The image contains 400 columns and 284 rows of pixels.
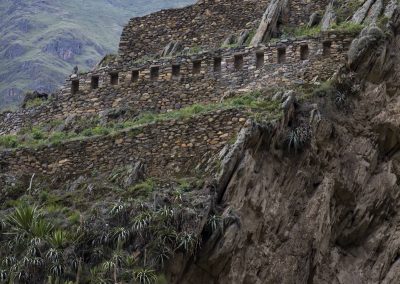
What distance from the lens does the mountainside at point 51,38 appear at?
10206 cm

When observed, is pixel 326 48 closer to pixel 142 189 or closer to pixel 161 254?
pixel 142 189

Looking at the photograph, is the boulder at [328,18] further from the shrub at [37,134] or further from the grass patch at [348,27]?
A: the shrub at [37,134]

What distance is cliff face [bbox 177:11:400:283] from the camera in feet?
81.1

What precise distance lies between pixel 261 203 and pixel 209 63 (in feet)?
29.1

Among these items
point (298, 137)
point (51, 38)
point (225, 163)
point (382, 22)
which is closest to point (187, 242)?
point (225, 163)

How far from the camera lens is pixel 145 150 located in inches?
1115

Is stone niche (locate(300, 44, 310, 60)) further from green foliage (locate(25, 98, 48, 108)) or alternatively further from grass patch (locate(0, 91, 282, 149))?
green foliage (locate(25, 98, 48, 108))

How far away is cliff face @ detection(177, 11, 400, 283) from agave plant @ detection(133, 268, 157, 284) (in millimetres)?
1375

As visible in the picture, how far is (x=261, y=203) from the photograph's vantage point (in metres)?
25.6

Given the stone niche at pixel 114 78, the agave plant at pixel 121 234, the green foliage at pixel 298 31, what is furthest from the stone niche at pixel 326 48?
the agave plant at pixel 121 234

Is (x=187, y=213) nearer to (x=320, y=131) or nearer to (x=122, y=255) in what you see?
(x=122, y=255)

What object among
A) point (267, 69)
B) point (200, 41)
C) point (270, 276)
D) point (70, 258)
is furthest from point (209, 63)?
point (70, 258)

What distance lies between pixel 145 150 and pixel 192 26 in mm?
11426

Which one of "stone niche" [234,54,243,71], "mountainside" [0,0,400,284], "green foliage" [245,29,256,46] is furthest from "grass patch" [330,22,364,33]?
"green foliage" [245,29,256,46]
